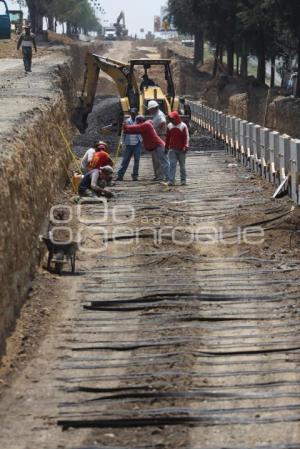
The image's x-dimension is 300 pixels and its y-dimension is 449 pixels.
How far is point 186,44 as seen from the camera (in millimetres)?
144125

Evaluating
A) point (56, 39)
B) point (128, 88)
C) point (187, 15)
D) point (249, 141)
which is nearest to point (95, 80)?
point (128, 88)

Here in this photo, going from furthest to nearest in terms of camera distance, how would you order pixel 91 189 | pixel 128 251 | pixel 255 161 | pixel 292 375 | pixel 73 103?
pixel 73 103
pixel 255 161
pixel 91 189
pixel 128 251
pixel 292 375

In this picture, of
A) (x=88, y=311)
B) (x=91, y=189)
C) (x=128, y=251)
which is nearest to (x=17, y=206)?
(x=88, y=311)

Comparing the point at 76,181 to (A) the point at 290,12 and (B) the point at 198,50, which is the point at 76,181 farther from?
(B) the point at 198,50

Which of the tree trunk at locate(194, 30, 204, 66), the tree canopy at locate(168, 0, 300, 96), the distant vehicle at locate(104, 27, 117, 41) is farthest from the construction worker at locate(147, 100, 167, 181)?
the distant vehicle at locate(104, 27, 117, 41)

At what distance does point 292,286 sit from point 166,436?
19.4 ft

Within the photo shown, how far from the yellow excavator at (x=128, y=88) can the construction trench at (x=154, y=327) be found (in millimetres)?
12580

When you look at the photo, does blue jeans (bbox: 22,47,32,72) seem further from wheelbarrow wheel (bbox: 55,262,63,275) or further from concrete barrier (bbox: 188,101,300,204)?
wheelbarrow wheel (bbox: 55,262,63,275)

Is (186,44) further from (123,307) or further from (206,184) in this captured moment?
(123,307)

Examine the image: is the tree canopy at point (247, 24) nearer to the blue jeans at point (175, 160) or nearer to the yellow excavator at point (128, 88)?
the yellow excavator at point (128, 88)

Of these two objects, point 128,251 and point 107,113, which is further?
point 107,113

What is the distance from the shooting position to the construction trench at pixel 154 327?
399 inches

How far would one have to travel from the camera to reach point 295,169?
2114 cm

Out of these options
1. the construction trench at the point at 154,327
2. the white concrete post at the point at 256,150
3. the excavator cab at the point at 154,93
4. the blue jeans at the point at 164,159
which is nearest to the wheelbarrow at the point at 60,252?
the construction trench at the point at 154,327
